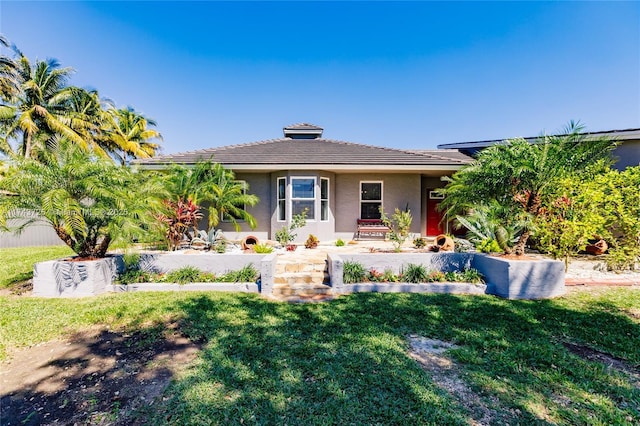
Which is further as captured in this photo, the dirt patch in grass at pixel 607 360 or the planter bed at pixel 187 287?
the planter bed at pixel 187 287

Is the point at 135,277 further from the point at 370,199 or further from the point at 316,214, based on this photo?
the point at 370,199

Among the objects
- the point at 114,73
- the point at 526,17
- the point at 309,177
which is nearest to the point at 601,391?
the point at 309,177

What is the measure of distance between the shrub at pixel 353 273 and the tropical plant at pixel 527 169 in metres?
3.35

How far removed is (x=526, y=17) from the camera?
32.1 ft

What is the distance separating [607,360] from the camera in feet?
11.3

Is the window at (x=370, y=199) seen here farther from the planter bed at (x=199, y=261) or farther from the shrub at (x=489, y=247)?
the planter bed at (x=199, y=261)

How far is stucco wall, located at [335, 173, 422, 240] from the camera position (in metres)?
12.3

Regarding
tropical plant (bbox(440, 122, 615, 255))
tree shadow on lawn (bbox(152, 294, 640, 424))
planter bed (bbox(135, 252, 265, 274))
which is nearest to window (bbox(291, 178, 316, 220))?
planter bed (bbox(135, 252, 265, 274))

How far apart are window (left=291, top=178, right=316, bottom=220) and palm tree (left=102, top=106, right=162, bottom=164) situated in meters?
20.7

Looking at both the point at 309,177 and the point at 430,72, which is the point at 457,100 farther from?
the point at 309,177

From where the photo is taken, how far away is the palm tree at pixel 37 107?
1764 cm

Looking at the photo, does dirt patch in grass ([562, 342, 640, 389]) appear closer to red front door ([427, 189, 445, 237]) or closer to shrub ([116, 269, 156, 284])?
shrub ([116, 269, 156, 284])

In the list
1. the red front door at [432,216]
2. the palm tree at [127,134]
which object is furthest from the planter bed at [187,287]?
the palm tree at [127,134]

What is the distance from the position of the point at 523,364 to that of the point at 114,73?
17519 mm
